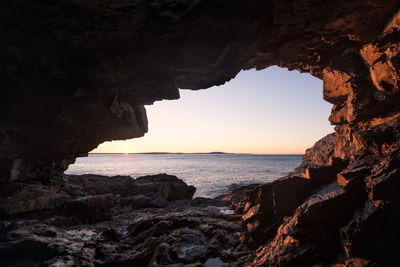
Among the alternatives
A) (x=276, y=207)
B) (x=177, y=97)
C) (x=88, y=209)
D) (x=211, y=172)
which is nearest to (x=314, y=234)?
(x=276, y=207)

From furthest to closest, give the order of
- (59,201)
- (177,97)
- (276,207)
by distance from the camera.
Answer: (177,97), (59,201), (276,207)

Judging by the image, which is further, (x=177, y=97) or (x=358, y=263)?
(x=177, y=97)

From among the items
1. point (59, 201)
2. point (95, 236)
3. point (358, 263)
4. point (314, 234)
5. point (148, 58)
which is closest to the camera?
point (358, 263)

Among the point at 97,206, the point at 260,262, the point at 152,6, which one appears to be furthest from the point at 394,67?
the point at 97,206

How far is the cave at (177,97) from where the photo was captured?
5430 mm

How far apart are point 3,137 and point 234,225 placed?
1540 centimetres

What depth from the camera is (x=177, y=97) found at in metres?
15.1

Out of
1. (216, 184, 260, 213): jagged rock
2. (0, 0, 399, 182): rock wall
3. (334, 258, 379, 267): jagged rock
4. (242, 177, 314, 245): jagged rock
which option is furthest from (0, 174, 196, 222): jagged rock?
(334, 258, 379, 267): jagged rock

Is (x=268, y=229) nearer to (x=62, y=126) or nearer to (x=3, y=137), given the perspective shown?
(x=62, y=126)

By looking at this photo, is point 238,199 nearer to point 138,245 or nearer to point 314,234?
point 138,245

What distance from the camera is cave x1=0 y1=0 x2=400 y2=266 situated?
5.43m

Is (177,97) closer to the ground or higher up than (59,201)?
higher up

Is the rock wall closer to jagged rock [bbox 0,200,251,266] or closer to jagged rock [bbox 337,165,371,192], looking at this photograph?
jagged rock [bbox 337,165,371,192]

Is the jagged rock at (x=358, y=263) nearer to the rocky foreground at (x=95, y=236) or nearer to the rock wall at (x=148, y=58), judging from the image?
the rocky foreground at (x=95, y=236)
